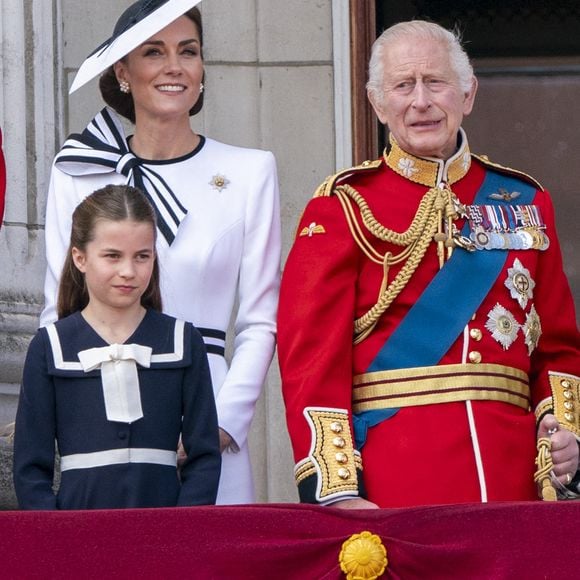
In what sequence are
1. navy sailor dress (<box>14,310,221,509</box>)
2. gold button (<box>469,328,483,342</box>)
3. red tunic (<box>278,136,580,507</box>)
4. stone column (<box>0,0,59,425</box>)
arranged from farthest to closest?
stone column (<box>0,0,59,425</box>) → gold button (<box>469,328,483,342</box>) → red tunic (<box>278,136,580,507</box>) → navy sailor dress (<box>14,310,221,509</box>)

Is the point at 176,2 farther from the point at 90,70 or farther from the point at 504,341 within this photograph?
the point at 504,341

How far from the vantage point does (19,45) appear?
18.3ft

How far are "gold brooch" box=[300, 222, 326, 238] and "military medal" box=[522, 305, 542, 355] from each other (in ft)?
1.47

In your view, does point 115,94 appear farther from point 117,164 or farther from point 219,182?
point 219,182

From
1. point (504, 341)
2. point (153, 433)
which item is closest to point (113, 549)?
point (153, 433)

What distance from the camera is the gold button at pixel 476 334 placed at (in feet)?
13.2

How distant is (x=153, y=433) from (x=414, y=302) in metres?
0.61

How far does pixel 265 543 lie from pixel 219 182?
3.52ft

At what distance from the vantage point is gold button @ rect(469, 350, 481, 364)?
13.1 feet

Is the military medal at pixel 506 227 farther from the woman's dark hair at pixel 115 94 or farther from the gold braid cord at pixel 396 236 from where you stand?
the woman's dark hair at pixel 115 94

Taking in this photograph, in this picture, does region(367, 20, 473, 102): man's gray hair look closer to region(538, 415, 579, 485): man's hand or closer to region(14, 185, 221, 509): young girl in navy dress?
region(14, 185, 221, 509): young girl in navy dress

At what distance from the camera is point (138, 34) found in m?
4.25

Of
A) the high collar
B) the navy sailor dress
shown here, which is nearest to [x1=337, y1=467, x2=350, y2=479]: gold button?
the navy sailor dress

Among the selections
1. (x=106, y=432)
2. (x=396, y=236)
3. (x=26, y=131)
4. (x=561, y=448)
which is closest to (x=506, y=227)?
(x=396, y=236)
